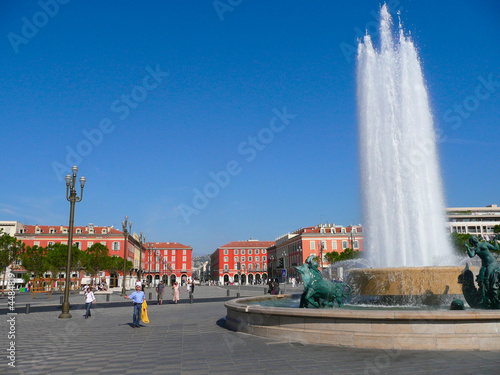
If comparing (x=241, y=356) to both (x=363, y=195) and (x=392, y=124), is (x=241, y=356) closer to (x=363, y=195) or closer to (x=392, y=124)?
(x=363, y=195)

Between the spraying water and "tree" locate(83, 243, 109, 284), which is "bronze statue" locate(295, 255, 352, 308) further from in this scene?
"tree" locate(83, 243, 109, 284)

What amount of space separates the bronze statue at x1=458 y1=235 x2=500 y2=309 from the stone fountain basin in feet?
5.75

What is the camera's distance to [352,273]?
12258 millimetres

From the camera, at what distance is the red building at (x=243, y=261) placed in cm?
12150

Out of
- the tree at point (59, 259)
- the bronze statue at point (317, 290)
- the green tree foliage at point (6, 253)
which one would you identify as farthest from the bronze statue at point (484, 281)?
the tree at point (59, 259)

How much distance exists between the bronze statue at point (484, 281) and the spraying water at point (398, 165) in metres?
4.45

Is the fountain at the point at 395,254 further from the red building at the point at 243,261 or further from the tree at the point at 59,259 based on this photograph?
the red building at the point at 243,261

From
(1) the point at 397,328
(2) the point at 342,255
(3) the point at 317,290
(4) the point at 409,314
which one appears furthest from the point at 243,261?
(4) the point at 409,314

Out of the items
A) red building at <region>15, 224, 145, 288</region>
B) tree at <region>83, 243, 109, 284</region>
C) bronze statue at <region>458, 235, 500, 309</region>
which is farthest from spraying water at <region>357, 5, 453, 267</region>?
red building at <region>15, 224, 145, 288</region>

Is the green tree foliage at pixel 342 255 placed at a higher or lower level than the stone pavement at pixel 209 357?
higher

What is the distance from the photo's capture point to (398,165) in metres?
17.3

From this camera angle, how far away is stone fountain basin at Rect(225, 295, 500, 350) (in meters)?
7.60

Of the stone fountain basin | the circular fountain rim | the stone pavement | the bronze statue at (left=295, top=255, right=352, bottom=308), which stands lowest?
the stone pavement

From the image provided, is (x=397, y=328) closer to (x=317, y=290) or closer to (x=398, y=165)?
(x=317, y=290)
